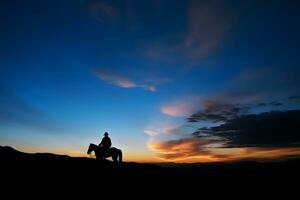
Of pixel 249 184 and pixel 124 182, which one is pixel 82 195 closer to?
pixel 124 182

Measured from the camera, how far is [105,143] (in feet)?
111

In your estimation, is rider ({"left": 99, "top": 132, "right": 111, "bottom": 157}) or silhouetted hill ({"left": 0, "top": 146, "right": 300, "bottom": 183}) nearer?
silhouetted hill ({"left": 0, "top": 146, "right": 300, "bottom": 183})

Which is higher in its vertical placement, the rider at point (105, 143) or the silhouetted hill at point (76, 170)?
the rider at point (105, 143)

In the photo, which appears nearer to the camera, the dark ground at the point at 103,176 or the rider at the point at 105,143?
the dark ground at the point at 103,176

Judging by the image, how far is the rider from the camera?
33.5m

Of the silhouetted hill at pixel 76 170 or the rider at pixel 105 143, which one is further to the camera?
the rider at pixel 105 143

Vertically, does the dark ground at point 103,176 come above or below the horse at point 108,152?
below

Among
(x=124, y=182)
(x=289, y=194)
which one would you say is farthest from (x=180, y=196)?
(x=289, y=194)

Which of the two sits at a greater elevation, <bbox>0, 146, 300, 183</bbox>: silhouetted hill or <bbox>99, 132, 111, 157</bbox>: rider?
<bbox>99, 132, 111, 157</bbox>: rider

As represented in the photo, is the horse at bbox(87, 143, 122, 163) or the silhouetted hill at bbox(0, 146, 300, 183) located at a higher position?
the horse at bbox(87, 143, 122, 163)

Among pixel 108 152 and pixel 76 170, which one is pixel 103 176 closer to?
pixel 76 170

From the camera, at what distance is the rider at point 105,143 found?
110ft

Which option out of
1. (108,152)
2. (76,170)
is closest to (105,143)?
(108,152)

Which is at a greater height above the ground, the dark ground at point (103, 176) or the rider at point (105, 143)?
the rider at point (105, 143)
